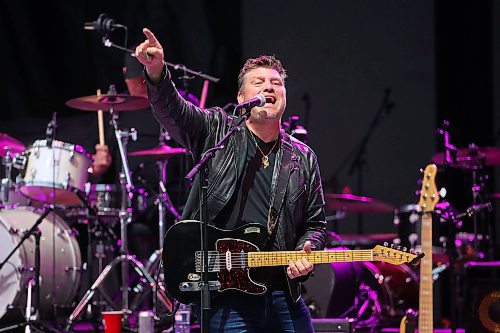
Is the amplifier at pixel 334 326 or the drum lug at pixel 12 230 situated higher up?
the drum lug at pixel 12 230

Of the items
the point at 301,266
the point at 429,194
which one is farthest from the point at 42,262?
the point at 429,194

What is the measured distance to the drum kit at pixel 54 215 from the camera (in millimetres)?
7238

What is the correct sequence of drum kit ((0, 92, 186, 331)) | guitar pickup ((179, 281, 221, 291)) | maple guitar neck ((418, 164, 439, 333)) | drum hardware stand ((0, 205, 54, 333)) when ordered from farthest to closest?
drum kit ((0, 92, 186, 331)), drum hardware stand ((0, 205, 54, 333)), guitar pickup ((179, 281, 221, 291)), maple guitar neck ((418, 164, 439, 333))

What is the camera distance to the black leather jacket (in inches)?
168

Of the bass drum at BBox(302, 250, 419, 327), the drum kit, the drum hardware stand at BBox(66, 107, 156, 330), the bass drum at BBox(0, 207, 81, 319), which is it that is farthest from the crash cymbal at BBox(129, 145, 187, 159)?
the bass drum at BBox(302, 250, 419, 327)

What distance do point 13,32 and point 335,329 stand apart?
5.61 metres

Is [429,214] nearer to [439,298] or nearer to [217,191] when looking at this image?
[217,191]

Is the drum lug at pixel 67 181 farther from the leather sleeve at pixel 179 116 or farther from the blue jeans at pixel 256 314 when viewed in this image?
the blue jeans at pixel 256 314

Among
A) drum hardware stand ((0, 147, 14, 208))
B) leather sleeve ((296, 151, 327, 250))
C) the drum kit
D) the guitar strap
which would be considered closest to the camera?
the guitar strap

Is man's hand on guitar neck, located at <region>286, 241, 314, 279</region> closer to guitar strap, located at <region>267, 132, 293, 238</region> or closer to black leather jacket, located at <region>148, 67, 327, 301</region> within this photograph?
black leather jacket, located at <region>148, 67, 327, 301</region>

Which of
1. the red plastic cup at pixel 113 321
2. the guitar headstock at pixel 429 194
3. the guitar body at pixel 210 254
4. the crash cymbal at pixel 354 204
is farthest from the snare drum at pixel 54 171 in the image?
the guitar headstock at pixel 429 194

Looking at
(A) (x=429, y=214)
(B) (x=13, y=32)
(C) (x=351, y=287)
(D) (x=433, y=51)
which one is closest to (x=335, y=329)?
(C) (x=351, y=287)

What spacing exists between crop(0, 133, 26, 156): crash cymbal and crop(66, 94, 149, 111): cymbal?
574 millimetres

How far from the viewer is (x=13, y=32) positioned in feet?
31.1
